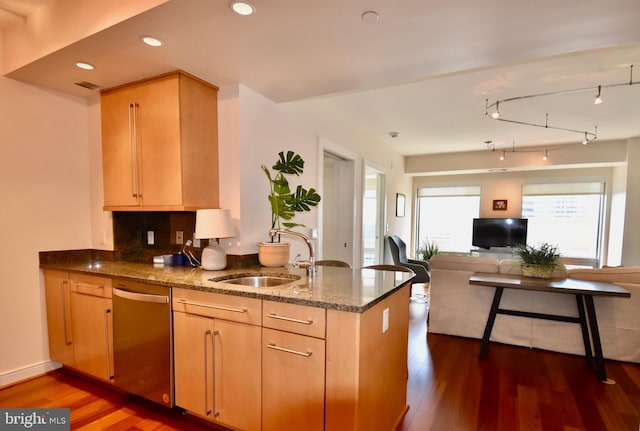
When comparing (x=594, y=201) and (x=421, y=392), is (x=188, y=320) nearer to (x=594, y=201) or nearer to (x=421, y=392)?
(x=421, y=392)

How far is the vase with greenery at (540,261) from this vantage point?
9.50ft

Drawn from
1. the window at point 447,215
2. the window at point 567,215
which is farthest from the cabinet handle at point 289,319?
the window at point 447,215

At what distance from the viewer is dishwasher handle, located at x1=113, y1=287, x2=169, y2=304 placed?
1915 millimetres

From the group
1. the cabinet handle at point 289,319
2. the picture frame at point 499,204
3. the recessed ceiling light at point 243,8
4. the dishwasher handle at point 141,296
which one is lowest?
the dishwasher handle at point 141,296

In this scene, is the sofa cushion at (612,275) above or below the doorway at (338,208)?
below

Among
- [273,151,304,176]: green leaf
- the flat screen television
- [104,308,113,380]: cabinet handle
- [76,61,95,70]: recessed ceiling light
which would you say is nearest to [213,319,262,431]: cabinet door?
[104,308,113,380]: cabinet handle

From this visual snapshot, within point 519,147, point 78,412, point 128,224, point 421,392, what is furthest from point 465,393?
point 519,147

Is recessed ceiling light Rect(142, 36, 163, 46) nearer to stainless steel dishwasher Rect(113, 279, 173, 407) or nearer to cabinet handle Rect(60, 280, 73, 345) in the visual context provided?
stainless steel dishwasher Rect(113, 279, 173, 407)

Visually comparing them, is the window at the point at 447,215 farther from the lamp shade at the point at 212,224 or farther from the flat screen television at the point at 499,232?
the lamp shade at the point at 212,224

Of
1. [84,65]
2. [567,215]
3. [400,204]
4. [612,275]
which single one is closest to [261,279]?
[84,65]

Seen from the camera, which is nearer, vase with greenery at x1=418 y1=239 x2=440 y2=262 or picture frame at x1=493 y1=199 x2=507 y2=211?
vase with greenery at x1=418 y1=239 x2=440 y2=262

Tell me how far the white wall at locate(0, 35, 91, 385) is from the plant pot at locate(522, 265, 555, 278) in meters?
4.11

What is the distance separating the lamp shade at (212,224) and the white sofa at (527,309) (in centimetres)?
235

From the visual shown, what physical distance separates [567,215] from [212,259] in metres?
6.93
